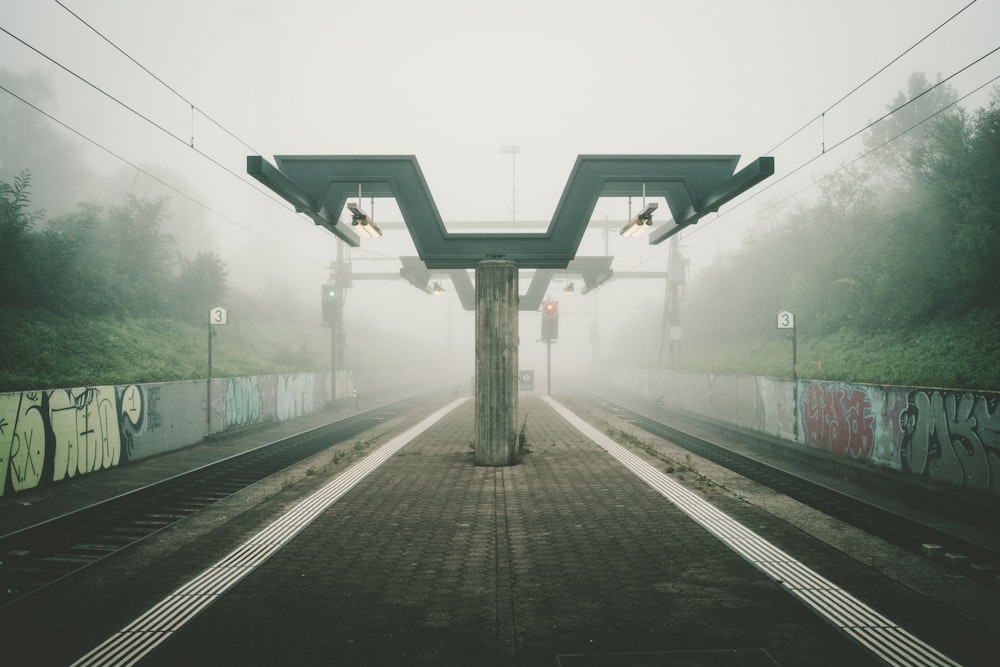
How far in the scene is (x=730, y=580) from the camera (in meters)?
5.28

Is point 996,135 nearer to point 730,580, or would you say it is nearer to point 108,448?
point 730,580

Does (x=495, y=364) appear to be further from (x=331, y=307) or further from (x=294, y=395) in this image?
(x=331, y=307)

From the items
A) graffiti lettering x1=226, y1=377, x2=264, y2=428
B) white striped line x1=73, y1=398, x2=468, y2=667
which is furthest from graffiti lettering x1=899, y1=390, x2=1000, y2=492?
graffiti lettering x1=226, y1=377, x2=264, y2=428

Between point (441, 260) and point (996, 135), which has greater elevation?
point (996, 135)

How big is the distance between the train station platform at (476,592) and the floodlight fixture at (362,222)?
14.8 feet

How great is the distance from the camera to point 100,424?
11625 millimetres

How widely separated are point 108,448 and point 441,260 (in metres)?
7.94

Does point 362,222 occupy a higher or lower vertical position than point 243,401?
higher

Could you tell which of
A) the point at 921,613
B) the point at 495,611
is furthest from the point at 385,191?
the point at 921,613

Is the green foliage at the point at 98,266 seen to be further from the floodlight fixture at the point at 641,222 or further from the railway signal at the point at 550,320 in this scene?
the floodlight fixture at the point at 641,222

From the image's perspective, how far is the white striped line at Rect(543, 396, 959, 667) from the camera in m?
3.97

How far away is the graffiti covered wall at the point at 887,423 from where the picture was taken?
8.80 m

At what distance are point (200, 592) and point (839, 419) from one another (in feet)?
43.5

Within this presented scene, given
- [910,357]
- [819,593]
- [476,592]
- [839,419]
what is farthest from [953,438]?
[476,592]
